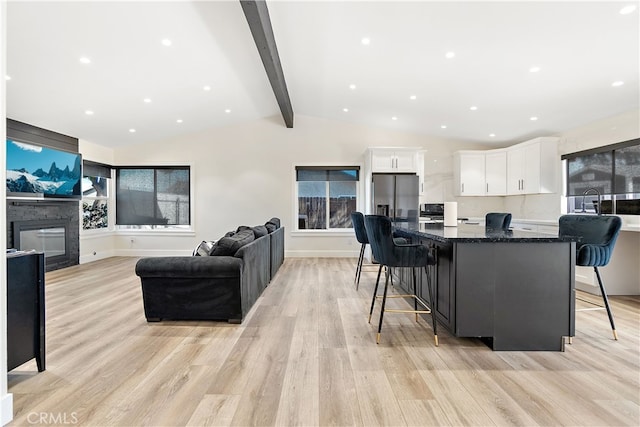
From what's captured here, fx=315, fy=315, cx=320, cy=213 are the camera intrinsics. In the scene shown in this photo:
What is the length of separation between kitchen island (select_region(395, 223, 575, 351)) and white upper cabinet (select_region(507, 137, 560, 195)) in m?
3.48

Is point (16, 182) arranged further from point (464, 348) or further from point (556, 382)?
point (556, 382)

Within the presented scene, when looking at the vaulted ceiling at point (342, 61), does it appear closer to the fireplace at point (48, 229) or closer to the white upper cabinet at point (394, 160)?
the white upper cabinet at point (394, 160)

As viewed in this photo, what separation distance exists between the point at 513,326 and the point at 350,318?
1369 mm

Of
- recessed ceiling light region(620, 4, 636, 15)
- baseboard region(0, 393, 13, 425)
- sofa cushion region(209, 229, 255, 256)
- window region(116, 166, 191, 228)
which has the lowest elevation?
baseboard region(0, 393, 13, 425)

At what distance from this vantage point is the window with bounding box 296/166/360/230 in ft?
22.7

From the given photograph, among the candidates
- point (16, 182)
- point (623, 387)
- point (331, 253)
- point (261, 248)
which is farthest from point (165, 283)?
point (331, 253)

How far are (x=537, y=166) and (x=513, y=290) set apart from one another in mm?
3837

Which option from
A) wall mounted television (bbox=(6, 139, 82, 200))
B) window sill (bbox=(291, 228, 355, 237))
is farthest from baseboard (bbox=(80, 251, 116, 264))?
window sill (bbox=(291, 228, 355, 237))

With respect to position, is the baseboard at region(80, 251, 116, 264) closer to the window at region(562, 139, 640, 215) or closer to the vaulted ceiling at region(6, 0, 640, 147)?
the vaulted ceiling at region(6, 0, 640, 147)

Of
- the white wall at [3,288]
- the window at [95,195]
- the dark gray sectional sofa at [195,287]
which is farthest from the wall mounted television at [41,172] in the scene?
the white wall at [3,288]

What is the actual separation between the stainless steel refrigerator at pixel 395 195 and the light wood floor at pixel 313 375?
3.13m

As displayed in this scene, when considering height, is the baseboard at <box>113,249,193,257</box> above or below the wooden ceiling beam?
below

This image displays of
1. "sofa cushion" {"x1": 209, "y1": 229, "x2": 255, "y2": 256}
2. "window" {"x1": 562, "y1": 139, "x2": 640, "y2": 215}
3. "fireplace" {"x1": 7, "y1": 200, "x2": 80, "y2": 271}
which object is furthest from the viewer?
"fireplace" {"x1": 7, "y1": 200, "x2": 80, "y2": 271}

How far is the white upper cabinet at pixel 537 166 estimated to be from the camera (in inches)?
202
